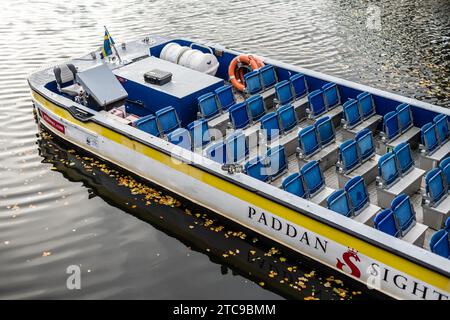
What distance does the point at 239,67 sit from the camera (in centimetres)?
1800

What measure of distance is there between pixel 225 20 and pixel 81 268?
18.8 meters

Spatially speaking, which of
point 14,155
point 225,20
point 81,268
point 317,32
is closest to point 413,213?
point 81,268

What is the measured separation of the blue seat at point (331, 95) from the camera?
52.2ft

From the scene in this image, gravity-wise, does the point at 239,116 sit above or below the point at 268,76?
below

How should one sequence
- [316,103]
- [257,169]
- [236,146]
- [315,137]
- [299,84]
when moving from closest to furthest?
[257,169] < [236,146] < [315,137] < [316,103] < [299,84]

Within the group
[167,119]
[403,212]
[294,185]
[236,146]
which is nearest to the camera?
[403,212]

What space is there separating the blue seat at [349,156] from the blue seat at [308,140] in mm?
899

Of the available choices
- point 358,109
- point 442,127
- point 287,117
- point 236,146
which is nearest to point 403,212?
point 442,127

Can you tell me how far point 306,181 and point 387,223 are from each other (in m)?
2.14

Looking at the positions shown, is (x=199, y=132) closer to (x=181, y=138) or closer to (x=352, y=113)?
(x=181, y=138)

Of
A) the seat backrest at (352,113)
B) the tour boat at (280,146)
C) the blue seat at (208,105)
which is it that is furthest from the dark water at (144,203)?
the seat backrest at (352,113)

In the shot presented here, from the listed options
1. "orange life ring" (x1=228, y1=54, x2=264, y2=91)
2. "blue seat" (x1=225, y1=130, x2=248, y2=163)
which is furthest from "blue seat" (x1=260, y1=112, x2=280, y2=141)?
"orange life ring" (x1=228, y1=54, x2=264, y2=91)

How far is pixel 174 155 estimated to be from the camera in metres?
13.2
